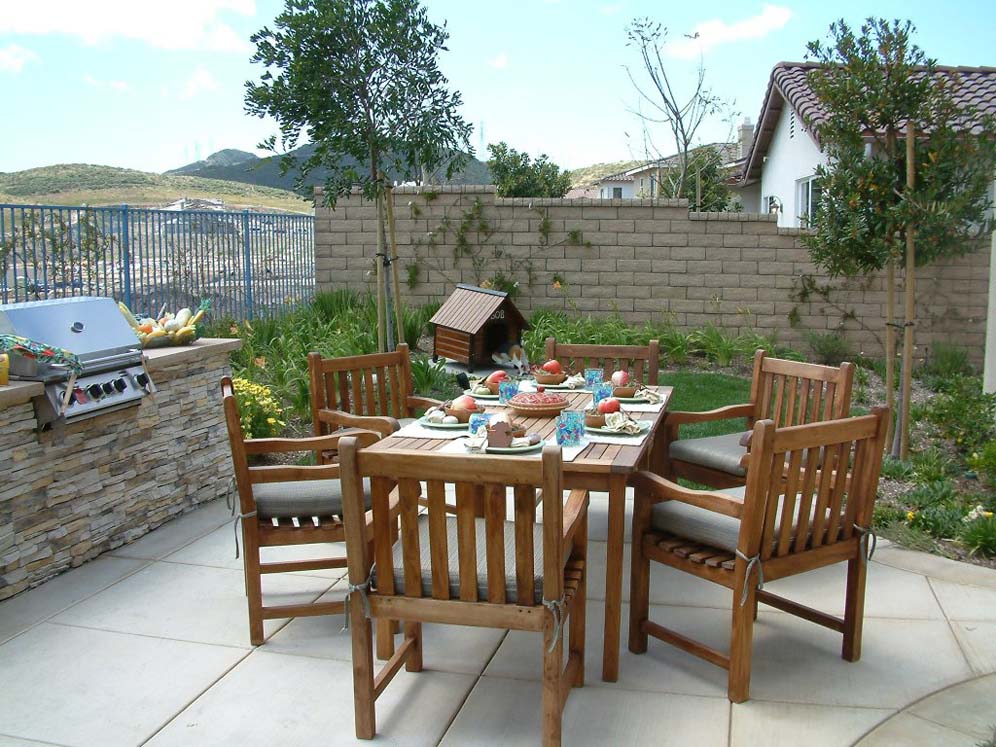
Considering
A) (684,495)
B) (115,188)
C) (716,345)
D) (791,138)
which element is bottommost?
(716,345)

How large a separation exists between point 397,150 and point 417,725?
15.7 feet

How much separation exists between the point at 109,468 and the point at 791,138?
13.4 metres

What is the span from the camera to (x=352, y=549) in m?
2.77

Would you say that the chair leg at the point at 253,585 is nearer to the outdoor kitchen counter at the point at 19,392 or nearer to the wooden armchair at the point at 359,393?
the wooden armchair at the point at 359,393

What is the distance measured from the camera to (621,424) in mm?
3652

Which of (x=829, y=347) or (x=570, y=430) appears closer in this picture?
(x=570, y=430)

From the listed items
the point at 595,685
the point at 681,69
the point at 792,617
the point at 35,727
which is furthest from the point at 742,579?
the point at 681,69

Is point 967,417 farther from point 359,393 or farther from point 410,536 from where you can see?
point 410,536

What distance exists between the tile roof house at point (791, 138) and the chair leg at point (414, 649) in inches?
373

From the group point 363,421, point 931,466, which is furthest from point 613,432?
point 931,466

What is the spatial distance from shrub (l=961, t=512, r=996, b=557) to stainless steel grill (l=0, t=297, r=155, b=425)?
14.4ft

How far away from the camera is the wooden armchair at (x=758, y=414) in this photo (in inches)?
167

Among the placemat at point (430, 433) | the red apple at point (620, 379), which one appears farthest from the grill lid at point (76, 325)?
the red apple at point (620, 379)

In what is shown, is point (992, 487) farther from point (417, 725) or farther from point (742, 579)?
point (417, 725)
